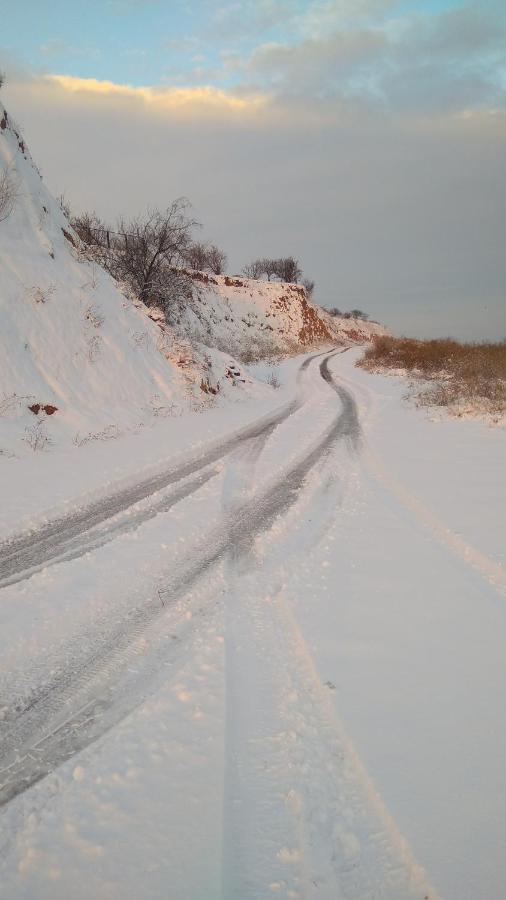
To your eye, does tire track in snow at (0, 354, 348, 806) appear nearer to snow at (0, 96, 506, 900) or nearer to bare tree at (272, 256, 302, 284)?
snow at (0, 96, 506, 900)

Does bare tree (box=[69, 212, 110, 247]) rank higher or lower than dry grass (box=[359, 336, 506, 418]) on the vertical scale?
higher

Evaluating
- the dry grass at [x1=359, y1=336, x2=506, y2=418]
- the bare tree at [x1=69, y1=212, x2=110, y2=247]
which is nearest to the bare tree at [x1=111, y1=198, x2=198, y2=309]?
the bare tree at [x1=69, y1=212, x2=110, y2=247]

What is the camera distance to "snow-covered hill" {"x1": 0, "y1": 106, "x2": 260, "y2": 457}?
910cm

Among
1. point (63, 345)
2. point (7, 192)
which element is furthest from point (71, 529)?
point (7, 192)

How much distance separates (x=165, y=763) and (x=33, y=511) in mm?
3825

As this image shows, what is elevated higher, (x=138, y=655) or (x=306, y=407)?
(x=306, y=407)

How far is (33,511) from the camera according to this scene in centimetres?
525

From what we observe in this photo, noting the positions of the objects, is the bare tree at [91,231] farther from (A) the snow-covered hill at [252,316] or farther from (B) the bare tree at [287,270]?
(B) the bare tree at [287,270]

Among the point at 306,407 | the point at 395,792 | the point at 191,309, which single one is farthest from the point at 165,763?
the point at 191,309

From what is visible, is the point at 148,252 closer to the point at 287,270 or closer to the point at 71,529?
the point at 71,529

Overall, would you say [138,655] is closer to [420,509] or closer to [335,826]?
[335,826]

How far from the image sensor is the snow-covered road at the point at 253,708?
1.72m

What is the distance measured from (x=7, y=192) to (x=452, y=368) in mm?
17741

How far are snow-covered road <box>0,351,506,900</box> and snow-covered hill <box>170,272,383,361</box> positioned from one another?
29.9 meters
